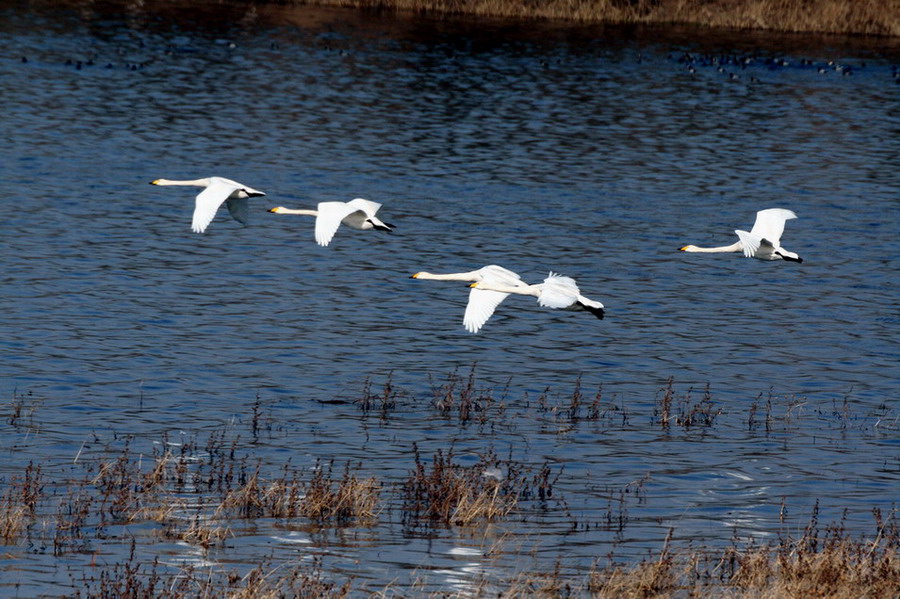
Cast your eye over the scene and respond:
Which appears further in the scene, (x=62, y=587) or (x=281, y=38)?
(x=281, y=38)

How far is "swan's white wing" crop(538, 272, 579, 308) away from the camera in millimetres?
15758

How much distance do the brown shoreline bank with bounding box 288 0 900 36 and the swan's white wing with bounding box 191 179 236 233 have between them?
44.1 m

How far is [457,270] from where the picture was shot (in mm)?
26219

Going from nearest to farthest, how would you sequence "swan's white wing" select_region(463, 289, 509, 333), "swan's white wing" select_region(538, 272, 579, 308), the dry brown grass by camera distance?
the dry brown grass → "swan's white wing" select_region(538, 272, 579, 308) → "swan's white wing" select_region(463, 289, 509, 333)

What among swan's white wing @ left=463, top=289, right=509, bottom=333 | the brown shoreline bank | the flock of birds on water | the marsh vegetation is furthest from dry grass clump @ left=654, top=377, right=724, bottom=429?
the brown shoreline bank

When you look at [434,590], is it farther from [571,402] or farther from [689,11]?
[689,11]

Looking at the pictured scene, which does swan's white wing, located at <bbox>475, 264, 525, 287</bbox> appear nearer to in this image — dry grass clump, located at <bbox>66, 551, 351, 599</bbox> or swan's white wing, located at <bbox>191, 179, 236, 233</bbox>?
swan's white wing, located at <bbox>191, 179, 236, 233</bbox>

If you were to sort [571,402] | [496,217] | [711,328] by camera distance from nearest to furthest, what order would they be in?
[571,402]
[711,328]
[496,217]

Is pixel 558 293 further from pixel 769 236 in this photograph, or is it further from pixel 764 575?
pixel 764 575

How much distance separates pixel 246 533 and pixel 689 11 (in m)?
52.3

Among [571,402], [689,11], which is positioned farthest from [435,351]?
[689,11]

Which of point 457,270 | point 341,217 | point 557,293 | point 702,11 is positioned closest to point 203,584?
point 557,293

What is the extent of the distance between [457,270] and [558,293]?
33.6 feet

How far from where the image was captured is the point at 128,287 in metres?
24.5
